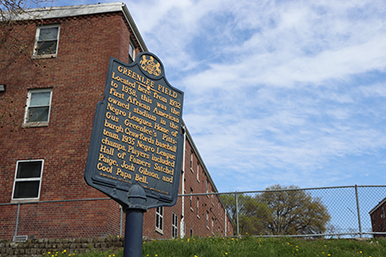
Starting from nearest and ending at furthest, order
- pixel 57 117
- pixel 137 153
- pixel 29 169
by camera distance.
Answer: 1. pixel 137 153
2. pixel 29 169
3. pixel 57 117

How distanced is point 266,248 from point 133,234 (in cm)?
686

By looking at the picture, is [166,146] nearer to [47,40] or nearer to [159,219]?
[47,40]

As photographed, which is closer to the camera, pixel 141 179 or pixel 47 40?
pixel 141 179

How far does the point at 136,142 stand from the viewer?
21.4 feet

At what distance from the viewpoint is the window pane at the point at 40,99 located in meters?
19.2

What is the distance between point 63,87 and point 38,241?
7977mm

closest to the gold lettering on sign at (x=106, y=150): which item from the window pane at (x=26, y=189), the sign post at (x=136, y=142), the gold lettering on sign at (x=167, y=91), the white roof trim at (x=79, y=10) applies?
the sign post at (x=136, y=142)

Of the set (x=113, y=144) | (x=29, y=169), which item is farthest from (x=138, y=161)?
(x=29, y=169)

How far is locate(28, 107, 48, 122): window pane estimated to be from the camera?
19.0 m

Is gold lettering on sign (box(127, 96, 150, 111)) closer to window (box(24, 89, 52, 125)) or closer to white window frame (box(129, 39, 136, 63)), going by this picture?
window (box(24, 89, 52, 125))

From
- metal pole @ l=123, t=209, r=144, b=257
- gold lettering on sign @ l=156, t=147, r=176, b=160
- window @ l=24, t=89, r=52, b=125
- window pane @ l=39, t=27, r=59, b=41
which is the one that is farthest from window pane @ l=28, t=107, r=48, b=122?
metal pole @ l=123, t=209, r=144, b=257

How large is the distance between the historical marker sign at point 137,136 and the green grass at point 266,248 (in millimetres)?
4763

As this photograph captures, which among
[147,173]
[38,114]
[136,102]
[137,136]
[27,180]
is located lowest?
[147,173]

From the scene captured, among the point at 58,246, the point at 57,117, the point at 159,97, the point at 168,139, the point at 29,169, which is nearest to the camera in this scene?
the point at 168,139
